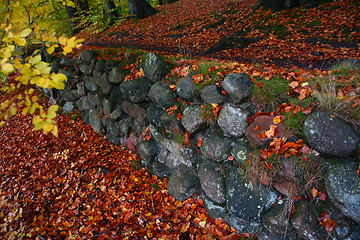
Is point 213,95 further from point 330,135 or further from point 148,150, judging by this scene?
point 148,150

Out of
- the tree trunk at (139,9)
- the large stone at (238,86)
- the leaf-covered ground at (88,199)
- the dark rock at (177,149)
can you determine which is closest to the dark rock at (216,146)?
the dark rock at (177,149)

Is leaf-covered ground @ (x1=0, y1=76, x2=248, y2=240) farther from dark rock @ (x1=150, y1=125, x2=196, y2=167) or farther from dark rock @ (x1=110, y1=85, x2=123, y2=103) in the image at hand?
dark rock @ (x1=110, y1=85, x2=123, y2=103)

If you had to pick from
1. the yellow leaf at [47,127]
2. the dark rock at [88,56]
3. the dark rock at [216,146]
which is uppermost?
the yellow leaf at [47,127]

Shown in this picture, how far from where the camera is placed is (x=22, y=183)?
12.2 feet

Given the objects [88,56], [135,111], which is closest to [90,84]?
[88,56]

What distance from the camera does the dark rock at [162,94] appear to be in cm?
308

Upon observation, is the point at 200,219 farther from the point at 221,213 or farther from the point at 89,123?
the point at 89,123

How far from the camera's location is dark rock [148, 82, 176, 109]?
121 inches

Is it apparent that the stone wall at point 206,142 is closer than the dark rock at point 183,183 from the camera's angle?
Yes

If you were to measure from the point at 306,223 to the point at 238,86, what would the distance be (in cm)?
158

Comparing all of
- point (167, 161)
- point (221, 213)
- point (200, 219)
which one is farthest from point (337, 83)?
point (167, 161)

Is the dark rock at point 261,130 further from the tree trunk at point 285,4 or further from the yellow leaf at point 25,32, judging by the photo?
the tree trunk at point 285,4

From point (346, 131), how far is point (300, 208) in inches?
33.7

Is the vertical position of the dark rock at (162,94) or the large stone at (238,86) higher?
the large stone at (238,86)
